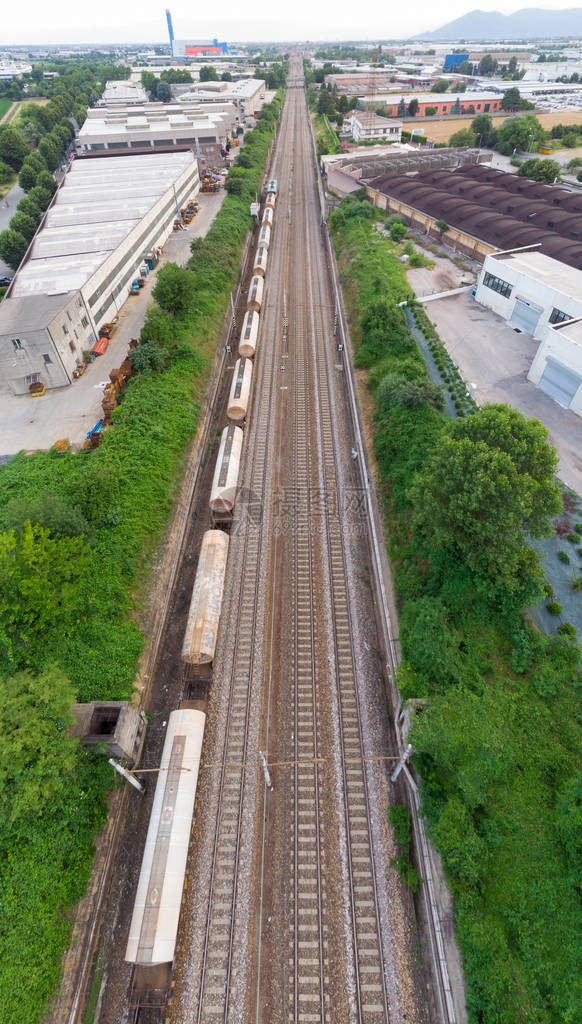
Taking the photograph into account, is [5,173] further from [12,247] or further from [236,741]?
Answer: [236,741]

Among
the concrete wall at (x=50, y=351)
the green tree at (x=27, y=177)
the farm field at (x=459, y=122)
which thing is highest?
the farm field at (x=459, y=122)

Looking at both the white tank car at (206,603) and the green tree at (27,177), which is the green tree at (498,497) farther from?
the green tree at (27,177)

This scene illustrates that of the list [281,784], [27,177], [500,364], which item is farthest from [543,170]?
[281,784]

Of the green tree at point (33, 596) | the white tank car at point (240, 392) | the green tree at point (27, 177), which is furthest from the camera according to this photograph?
the green tree at point (27, 177)

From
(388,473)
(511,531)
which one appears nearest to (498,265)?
(388,473)

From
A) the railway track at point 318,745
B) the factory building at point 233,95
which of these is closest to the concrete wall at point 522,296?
the railway track at point 318,745

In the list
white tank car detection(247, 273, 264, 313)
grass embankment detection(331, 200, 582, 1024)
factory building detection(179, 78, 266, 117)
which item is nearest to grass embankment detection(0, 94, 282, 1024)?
white tank car detection(247, 273, 264, 313)

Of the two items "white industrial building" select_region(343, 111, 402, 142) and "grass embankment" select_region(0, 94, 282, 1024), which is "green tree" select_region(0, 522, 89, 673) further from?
"white industrial building" select_region(343, 111, 402, 142)
